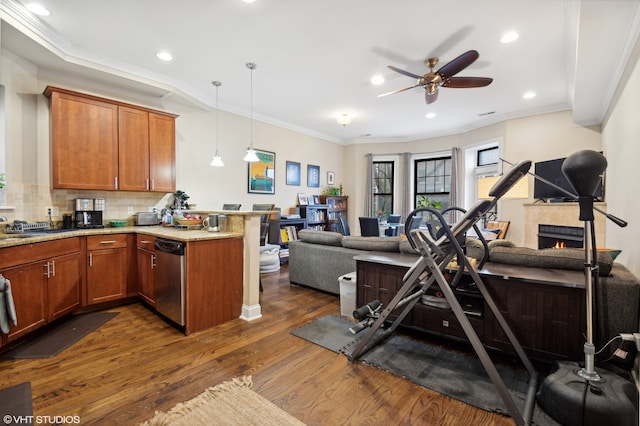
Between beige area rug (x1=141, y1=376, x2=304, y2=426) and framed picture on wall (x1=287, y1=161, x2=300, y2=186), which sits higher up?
framed picture on wall (x1=287, y1=161, x2=300, y2=186)

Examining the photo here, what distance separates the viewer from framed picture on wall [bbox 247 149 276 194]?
5430 millimetres

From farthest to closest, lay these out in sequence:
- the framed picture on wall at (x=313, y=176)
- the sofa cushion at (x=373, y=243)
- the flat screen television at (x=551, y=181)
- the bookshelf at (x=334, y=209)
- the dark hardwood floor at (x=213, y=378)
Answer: the bookshelf at (x=334, y=209) → the framed picture on wall at (x=313, y=176) → the flat screen television at (x=551, y=181) → the sofa cushion at (x=373, y=243) → the dark hardwood floor at (x=213, y=378)

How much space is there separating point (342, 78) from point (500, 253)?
2933 millimetres

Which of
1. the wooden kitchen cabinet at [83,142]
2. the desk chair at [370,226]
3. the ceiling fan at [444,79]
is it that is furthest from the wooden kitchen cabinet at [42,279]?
the desk chair at [370,226]

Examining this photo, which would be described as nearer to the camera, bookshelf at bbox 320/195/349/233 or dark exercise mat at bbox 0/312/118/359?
dark exercise mat at bbox 0/312/118/359

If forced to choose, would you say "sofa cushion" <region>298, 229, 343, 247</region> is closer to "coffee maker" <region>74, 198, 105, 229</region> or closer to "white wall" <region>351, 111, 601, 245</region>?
"coffee maker" <region>74, 198, 105, 229</region>

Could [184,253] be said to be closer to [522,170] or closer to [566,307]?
[522,170]

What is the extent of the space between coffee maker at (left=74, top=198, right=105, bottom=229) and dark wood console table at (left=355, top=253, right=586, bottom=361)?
366 centimetres

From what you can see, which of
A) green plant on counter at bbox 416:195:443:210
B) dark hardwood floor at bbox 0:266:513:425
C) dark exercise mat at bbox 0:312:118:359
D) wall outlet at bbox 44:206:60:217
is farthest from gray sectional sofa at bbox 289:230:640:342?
green plant on counter at bbox 416:195:443:210

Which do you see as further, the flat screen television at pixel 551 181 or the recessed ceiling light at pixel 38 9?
the flat screen television at pixel 551 181

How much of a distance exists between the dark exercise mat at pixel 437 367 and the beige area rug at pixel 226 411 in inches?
31.1

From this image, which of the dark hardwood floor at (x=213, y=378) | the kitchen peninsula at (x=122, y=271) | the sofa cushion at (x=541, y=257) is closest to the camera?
the dark hardwood floor at (x=213, y=378)

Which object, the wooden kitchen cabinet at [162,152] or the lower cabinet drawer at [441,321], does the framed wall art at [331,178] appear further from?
the lower cabinet drawer at [441,321]

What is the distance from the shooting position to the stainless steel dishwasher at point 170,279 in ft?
8.49
